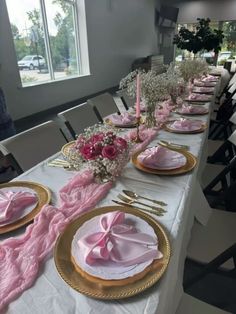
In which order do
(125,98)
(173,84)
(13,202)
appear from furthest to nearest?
1. (125,98)
2. (173,84)
3. (13,202)

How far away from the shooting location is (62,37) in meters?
5.28

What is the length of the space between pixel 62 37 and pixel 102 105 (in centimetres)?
359

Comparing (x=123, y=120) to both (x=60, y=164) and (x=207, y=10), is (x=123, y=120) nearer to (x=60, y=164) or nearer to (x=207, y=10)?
(x=60, y=164)

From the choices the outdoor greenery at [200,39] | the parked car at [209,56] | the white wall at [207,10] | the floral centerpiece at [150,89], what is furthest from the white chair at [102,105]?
the white wall at [207,10]

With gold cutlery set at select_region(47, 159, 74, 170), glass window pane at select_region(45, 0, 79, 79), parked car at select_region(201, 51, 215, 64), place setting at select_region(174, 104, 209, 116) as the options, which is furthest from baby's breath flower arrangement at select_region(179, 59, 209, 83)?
parked car at select_region(201, 51, 215, 64)

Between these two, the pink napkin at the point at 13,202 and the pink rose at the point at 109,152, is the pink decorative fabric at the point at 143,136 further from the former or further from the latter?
the pink napkin at the point at 13,202

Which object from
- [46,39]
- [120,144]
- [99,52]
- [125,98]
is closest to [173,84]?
[125,98]

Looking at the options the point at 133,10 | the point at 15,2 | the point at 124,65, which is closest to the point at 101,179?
the point at 15,2

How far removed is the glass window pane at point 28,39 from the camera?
4.00 m

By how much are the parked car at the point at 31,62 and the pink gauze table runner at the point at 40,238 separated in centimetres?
380

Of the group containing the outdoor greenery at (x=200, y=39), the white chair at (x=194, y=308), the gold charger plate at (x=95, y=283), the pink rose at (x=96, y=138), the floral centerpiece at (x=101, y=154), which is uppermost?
the outdoor greenery at (x=200, y=39)

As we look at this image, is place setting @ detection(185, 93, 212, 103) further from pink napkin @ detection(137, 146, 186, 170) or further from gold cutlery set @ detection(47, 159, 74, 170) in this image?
gold cutlery set @ detection(47, 159, 74, 170)

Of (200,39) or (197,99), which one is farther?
(200,39)

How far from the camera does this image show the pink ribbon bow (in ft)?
2.05
